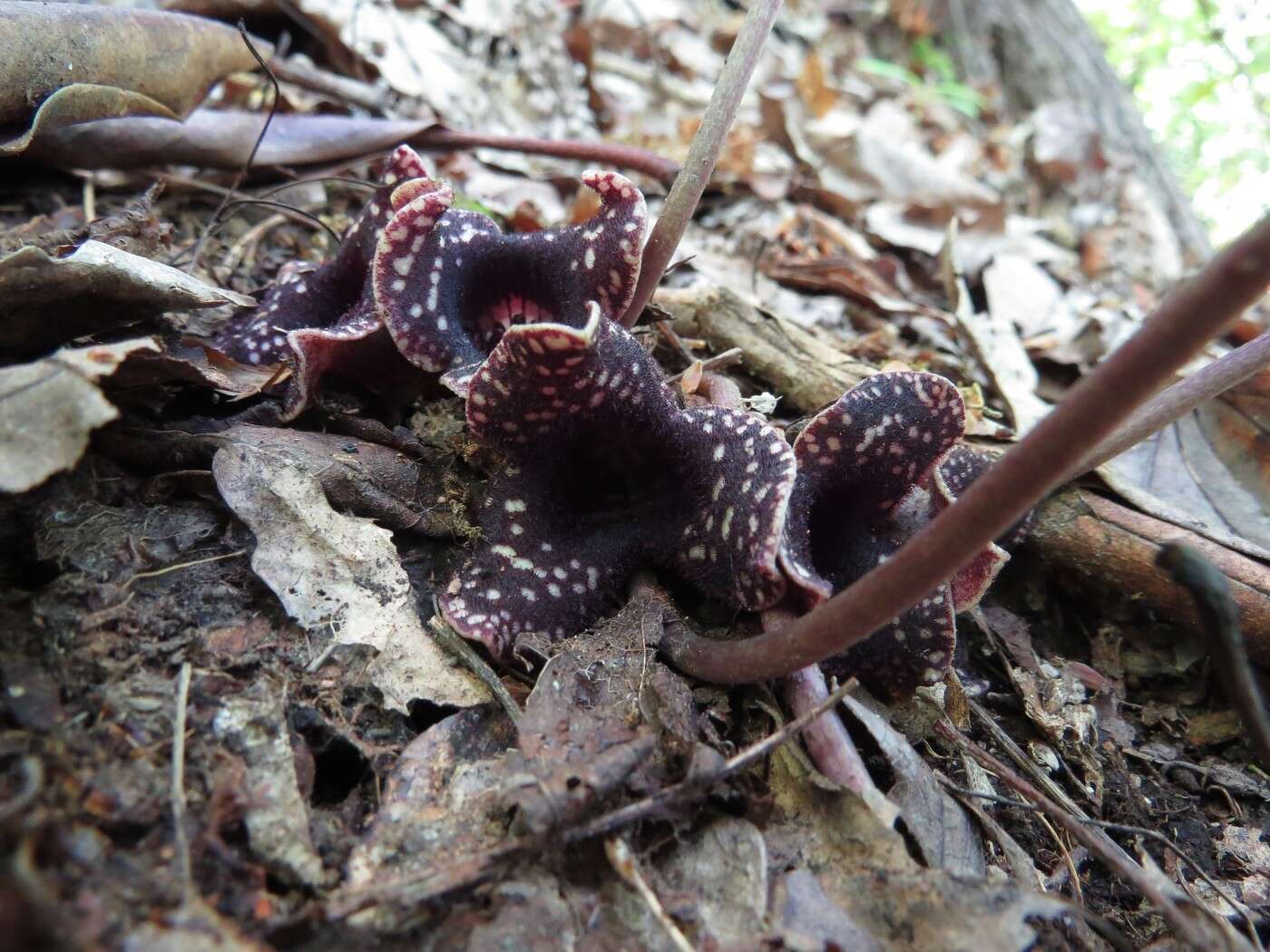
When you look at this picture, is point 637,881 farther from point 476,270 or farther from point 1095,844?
point 476,270

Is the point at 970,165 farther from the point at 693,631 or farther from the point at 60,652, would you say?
the point at 60,652

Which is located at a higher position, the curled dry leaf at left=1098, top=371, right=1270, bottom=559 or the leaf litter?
the curled dry leaf at left=1098, top=371, right=1270, bottom=559

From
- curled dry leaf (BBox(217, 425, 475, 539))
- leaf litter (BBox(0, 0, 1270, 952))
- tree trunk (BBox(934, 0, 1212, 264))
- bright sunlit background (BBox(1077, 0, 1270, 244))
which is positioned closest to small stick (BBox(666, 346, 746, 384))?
→ leaf litter (BBox(0, 0, 1270, 952))

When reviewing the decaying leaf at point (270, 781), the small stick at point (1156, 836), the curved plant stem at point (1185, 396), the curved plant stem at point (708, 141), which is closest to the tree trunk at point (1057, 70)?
the curved plant stem at point (1185, 396)

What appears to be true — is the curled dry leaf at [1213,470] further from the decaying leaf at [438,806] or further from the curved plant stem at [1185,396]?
the decaying leaf at [438,806]

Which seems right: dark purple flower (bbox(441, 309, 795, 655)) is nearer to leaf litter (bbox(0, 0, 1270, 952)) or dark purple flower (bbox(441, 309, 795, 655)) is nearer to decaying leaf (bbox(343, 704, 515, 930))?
leaf litter (bbox(0, 0, 1270, 952))

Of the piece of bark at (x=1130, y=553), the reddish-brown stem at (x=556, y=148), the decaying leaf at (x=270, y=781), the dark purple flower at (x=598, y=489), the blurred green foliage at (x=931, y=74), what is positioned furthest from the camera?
the blurred green foliage at (x=931, y=74)
